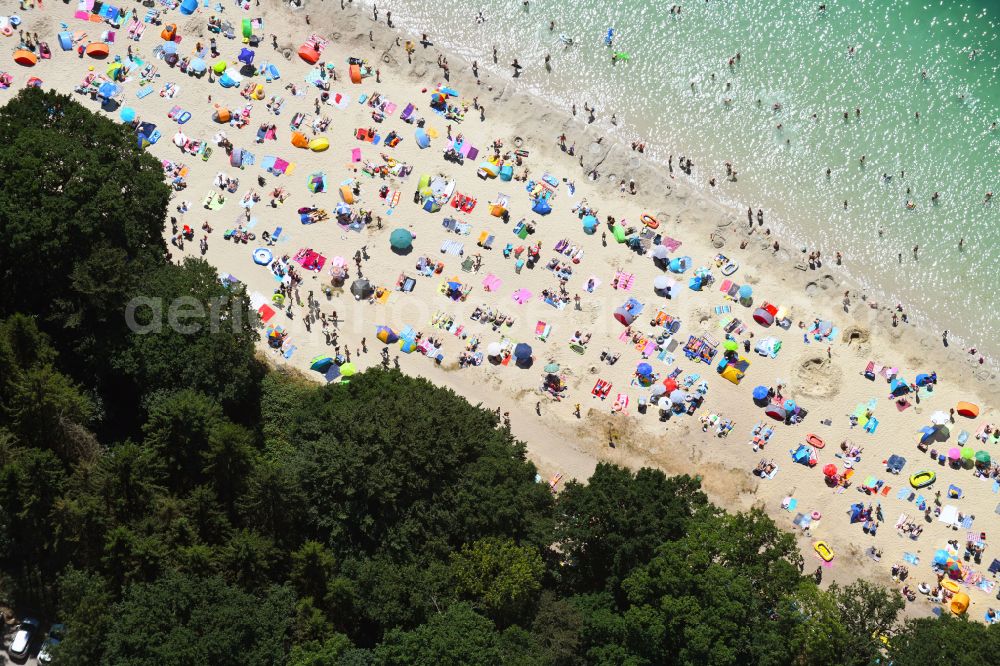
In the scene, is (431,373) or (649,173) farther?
(649,173)

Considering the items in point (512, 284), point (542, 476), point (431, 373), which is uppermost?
point (512, 284)

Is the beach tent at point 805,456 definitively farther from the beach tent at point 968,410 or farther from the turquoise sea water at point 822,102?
the turquoise sea water at point 822,102

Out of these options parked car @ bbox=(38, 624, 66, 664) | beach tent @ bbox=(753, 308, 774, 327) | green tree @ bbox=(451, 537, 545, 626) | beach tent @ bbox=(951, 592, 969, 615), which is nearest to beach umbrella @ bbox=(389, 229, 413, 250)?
green tree @ bbox=(451, 537, 545, 626)

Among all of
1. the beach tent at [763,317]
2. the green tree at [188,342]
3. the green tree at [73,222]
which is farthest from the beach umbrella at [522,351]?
the green tree at [73,222]

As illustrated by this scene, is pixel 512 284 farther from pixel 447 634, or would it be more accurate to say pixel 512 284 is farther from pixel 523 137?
pixel 447 634

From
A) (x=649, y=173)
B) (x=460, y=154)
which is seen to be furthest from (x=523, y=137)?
(x=649, y=173)

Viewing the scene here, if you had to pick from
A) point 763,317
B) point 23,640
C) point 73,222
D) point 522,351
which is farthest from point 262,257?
point 763,317

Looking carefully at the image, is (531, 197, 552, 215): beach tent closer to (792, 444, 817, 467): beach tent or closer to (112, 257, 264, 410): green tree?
(112, 257, 264, 410): green tree
